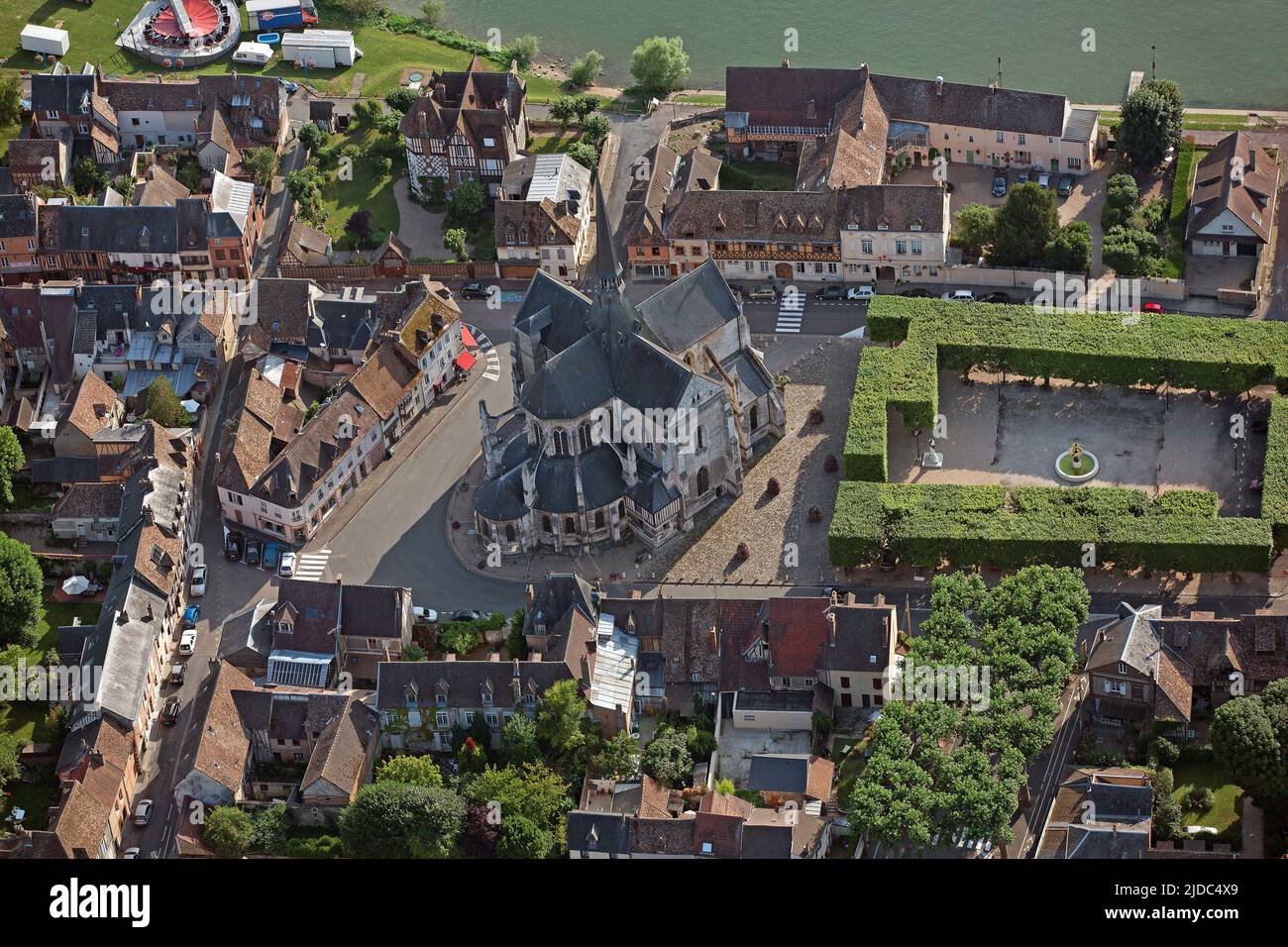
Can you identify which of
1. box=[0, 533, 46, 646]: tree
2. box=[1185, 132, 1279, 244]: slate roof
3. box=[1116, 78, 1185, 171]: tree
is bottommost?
box=[0, 533, 46, 646]: tree

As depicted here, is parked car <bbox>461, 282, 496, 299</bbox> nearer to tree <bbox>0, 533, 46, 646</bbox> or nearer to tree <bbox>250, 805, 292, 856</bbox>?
tree <bbox>0, 533, 46, 646</bbox>

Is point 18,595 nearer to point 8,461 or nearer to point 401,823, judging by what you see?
point 8,461

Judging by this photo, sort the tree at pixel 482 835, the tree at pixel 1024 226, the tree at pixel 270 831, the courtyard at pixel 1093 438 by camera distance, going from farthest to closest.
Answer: the tree at pixel 1024 226, the courtyard at pixel 1093 438, the tree at pixel 270 831, the tree at pixel 482 835

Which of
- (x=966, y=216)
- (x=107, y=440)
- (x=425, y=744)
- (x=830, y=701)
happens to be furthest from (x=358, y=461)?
(x=966, y=216)

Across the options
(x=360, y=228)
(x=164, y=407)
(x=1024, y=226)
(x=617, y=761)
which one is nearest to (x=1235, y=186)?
(x=1024, y=226)

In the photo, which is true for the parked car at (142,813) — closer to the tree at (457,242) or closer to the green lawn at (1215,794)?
the tree at (457,242)

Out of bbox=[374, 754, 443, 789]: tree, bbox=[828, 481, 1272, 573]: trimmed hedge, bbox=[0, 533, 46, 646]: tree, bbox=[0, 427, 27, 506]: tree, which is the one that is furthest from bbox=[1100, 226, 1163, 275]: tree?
bbox=[0, 427, 27, 506]: tree

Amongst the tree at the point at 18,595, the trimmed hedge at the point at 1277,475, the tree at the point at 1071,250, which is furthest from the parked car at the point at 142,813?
the tree at the point at 1071,250
